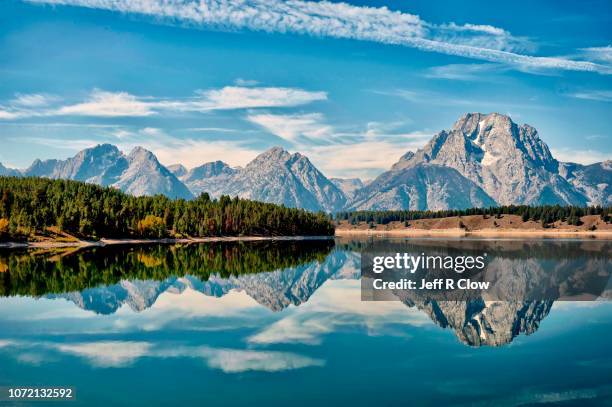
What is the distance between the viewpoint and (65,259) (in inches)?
4525

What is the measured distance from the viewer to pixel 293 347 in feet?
133

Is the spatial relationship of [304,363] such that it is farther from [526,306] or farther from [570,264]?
[570,264]

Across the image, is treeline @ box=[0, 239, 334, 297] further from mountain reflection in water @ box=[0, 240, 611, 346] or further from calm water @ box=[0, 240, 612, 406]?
→ calm water @ box=[0, 240, 612, 406]

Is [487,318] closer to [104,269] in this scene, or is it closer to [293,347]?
[293,347]

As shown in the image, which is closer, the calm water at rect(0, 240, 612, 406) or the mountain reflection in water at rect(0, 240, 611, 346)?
the calm water at rect(0, 240, 612, 406)

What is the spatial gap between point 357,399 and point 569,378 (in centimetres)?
1282

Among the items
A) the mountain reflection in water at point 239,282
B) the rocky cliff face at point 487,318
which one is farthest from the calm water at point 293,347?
the mountain reflection in water at point 239,282

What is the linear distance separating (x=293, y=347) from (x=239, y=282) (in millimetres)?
44791

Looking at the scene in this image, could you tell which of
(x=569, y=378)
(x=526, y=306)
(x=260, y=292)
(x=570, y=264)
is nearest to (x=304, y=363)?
(x=569, y=378)

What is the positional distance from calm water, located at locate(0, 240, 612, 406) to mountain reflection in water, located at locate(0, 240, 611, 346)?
44 cm

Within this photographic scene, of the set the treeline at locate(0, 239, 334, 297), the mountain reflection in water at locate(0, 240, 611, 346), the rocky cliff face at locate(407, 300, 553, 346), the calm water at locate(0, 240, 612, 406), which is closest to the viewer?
the calm water at locate(0, 240, 612, 406)

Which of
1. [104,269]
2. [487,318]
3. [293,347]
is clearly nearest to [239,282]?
[104,269]

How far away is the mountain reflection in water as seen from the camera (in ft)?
171

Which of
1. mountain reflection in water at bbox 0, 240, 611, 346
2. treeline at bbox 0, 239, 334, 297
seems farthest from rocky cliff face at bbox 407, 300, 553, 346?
treeline at bbox 0, 239, 334, 297
